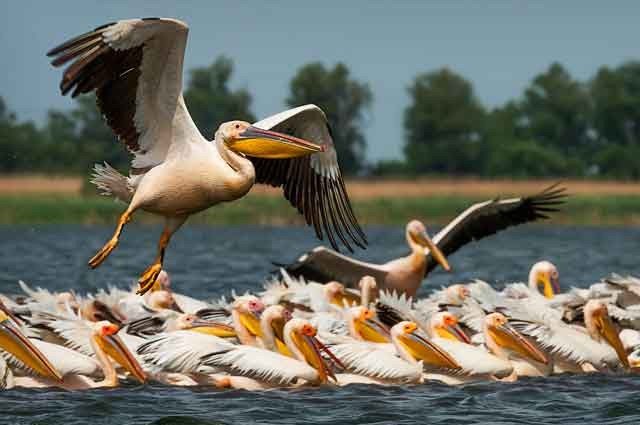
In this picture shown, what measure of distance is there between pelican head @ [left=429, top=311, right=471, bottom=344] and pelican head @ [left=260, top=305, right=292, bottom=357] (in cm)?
98

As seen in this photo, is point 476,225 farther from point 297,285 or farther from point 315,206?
point 315,206

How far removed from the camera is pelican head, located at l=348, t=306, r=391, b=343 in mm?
8719

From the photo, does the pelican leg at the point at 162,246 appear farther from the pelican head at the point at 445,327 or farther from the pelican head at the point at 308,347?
the pelican head at the point at 445,327

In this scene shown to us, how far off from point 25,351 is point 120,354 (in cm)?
54

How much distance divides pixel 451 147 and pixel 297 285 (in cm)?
5201

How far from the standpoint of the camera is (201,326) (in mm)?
8766

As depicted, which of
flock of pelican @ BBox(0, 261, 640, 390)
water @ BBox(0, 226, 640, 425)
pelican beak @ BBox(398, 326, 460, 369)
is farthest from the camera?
pelican beak @ BBox(398, 326, 460, 369)

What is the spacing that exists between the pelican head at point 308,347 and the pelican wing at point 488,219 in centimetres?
328

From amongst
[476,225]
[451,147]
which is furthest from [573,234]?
[451,147]

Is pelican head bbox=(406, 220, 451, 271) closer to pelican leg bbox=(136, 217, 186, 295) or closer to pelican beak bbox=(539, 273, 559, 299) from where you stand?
pelican beak bbox=(539, 273, 559, 299)

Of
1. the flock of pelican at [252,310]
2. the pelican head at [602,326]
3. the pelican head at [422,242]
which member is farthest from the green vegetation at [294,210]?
the pelican head at [602,326]

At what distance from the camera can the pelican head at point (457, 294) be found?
33.4 feet

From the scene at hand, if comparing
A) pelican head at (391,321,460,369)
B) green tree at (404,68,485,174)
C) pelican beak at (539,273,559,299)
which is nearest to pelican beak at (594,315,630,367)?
pelican head at (391,321,460,369)

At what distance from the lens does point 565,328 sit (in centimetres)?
889
